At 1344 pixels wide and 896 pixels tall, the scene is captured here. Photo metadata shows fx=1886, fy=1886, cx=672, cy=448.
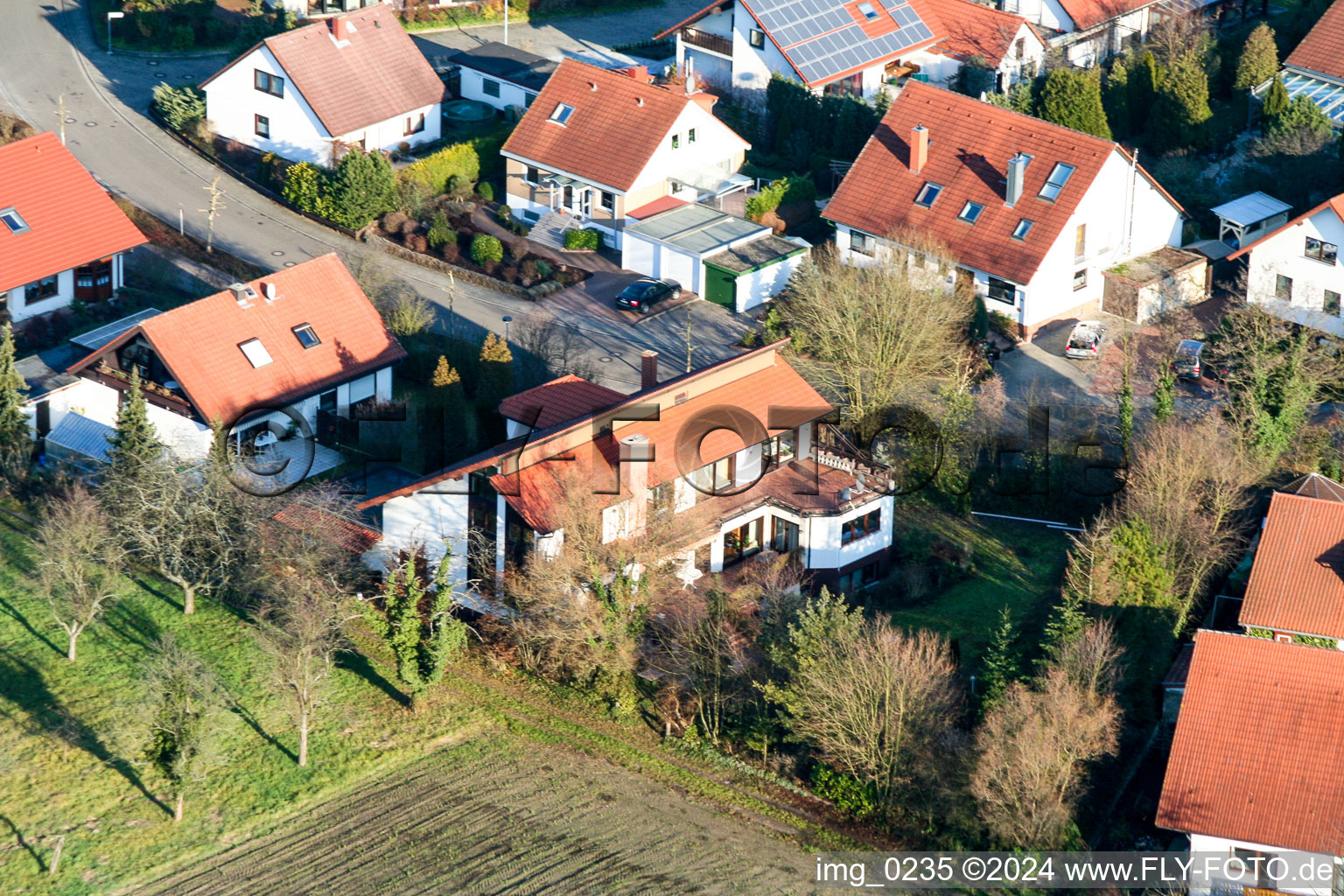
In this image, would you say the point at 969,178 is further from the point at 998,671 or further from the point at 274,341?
the point at 998,671

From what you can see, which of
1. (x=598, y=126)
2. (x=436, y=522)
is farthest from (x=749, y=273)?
(x=436, y=522)

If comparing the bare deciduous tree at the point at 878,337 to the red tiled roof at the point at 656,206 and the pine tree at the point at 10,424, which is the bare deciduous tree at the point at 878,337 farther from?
the pine tree at the point at 10,424

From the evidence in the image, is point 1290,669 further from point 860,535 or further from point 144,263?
point 144,263

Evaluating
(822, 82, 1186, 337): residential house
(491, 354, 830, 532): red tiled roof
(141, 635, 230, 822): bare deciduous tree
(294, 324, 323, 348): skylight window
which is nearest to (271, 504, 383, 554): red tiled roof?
(491, 354, 830, 532): red tiled roof

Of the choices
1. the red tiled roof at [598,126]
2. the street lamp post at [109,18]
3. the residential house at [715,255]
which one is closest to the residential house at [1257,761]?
the residential house at [715,255]

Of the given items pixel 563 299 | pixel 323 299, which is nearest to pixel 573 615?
pixel 323 299
